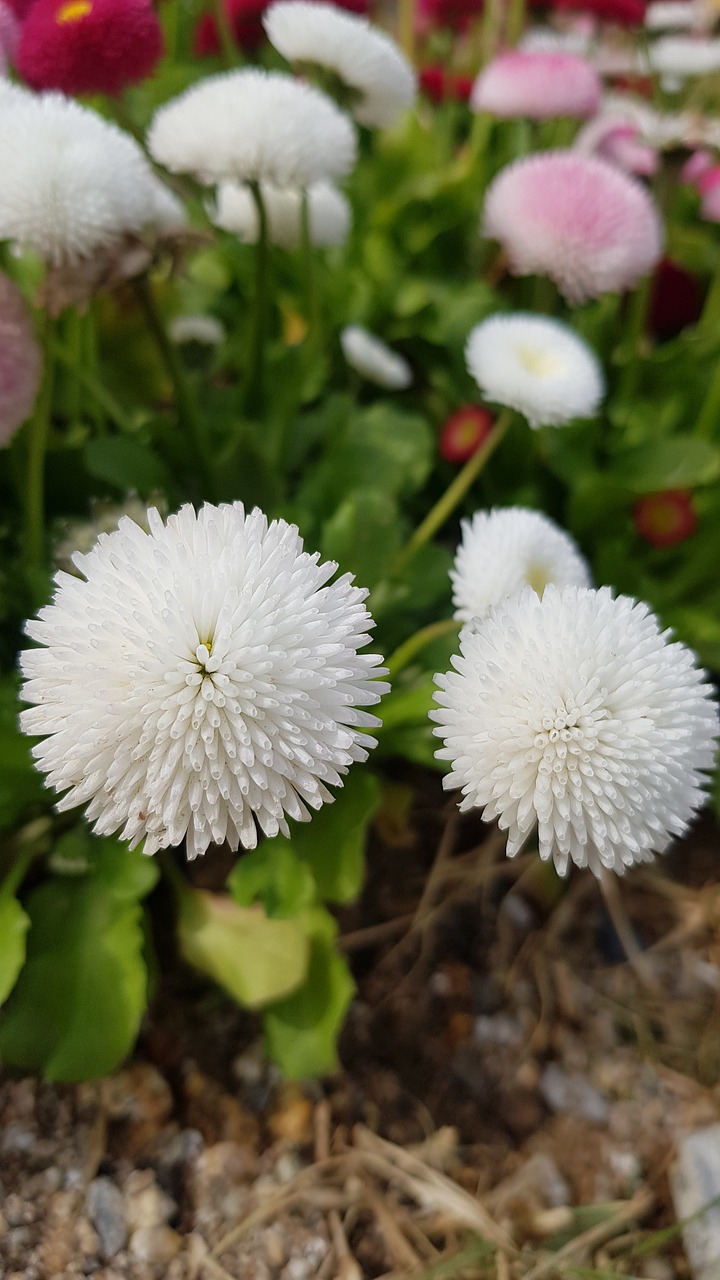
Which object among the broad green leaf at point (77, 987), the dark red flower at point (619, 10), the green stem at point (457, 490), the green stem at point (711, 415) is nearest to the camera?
the broad green leaf at point (77, 987)

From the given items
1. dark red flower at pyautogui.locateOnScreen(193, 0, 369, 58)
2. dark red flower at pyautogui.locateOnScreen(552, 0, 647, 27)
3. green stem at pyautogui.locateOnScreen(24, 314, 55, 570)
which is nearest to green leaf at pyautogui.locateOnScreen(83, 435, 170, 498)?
green stem at pyautogui.locateOnScreen(24, 314, 55, 570)

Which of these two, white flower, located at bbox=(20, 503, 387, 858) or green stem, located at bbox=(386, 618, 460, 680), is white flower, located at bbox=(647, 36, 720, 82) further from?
white flower, located at bbox=(20, 503, 387, 858)

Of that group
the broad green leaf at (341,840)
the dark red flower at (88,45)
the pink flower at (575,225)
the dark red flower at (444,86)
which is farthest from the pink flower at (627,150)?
the broad green leaf at (341,840)

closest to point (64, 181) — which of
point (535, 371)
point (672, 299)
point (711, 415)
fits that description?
point (535, 371)

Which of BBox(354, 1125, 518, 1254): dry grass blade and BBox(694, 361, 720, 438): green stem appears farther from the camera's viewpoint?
BBox(694, 361, 720, 438): green stem

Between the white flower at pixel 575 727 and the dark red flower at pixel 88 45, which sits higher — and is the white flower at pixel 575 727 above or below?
below

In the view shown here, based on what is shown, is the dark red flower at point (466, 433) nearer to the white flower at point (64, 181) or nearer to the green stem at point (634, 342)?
the green stem at point (634, 342)
